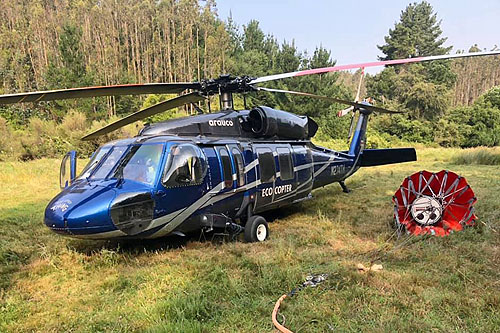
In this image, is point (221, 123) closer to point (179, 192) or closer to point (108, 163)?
point (179, 192)

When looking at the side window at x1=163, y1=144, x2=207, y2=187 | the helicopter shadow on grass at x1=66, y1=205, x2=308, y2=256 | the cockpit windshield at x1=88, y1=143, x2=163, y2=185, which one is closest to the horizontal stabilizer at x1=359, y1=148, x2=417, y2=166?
the helicopter shadow on grass at x1=66, y1=205, x2=308, y2=256

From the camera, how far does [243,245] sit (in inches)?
235

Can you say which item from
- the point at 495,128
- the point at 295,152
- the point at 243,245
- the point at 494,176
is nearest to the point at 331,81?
the point at 495,128

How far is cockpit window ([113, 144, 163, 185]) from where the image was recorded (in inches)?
209

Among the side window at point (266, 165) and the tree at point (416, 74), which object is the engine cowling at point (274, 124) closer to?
the side window at point (266, 165)

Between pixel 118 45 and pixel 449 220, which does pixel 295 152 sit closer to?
pixel 449 220

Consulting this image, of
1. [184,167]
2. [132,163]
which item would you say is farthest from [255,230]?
[132,163]

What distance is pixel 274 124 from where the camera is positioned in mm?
7613

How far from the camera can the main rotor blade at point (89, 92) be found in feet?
15.1

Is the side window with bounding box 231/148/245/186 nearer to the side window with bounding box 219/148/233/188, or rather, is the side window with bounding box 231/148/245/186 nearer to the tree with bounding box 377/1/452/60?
the side window with bounding box 219/148/233/188

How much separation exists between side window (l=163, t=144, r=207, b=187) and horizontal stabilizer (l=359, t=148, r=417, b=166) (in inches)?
251

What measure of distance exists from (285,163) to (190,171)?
271cm

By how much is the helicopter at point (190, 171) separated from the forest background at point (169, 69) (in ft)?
63.7

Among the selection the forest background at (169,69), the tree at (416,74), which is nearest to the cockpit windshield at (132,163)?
the forest background at (169,69)
